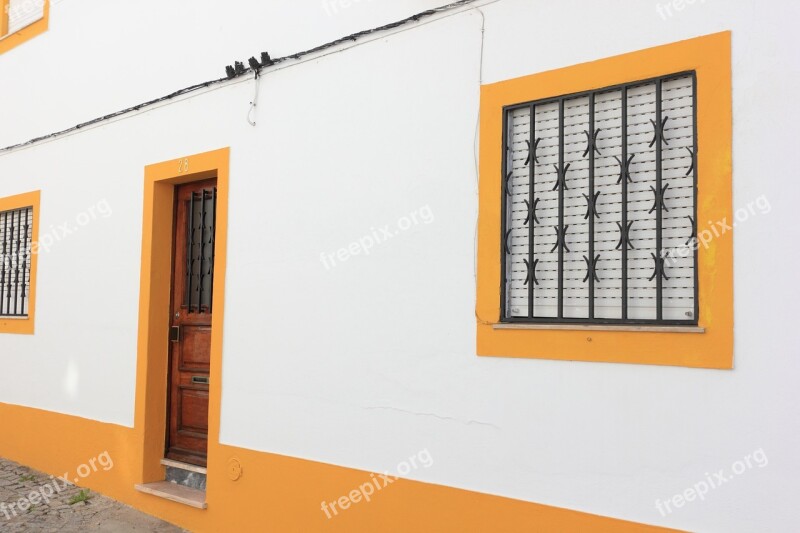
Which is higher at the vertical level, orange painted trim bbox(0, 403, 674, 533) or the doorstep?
orange painted trim bbox(0, 403, 674, 533)

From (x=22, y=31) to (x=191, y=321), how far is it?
4.12 metres

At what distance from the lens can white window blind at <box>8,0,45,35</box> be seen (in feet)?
25.2

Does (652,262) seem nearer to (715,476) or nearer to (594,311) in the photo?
(594,311)

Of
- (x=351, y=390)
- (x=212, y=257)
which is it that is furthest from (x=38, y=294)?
(x=351, y=390)

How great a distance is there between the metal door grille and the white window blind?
3300 mm

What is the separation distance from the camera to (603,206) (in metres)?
3.60

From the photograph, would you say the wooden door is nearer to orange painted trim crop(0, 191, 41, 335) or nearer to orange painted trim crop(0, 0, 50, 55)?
orange painted trim crop(0, 191, 41, 335)

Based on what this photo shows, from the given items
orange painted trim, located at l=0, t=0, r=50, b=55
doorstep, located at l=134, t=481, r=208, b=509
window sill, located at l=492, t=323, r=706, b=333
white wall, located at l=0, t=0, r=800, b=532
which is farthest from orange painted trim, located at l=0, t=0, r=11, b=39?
window sill, located at l=492, t=323, r=706, b=333

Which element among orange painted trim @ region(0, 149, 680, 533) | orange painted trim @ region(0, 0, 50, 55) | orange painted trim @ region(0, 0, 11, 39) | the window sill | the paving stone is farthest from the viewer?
orange painted trim @ region(0, 0, 11, 39)

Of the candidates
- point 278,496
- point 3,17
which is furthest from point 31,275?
point 278,496

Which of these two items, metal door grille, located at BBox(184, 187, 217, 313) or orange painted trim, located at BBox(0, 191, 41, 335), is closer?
metal door grille, located at BBox(184, 187, 217, 313)

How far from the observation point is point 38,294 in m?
7.12

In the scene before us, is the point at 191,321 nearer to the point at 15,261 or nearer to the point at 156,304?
the point at 156,304

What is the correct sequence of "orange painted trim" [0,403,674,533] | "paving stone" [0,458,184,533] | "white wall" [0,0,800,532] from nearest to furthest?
1. "white wall" [0,0,800,532]
2. "orange painted trim" [0,403,674,533]
3. "paving stone" [0,458,184,533]
